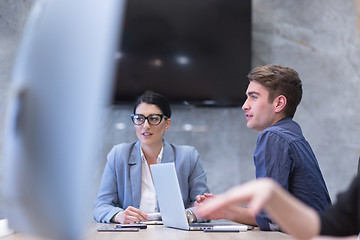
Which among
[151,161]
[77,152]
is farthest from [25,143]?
[151,161]

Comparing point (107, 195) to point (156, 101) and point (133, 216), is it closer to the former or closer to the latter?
point (133, 216)

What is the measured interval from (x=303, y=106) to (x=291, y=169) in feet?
7.09

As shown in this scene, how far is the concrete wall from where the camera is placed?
367 centimetres

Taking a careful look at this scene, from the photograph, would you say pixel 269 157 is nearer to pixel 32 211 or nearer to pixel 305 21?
pixel 32 211

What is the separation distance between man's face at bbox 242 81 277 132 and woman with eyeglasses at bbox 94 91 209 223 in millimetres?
767

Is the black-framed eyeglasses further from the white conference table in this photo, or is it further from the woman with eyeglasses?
the white conference table

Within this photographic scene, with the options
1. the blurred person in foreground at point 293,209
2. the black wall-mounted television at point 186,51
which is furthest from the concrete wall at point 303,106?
the blurred person in foreground at point 293,209

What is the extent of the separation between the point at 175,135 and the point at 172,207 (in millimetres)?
1944

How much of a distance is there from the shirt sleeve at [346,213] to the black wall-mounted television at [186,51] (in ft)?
8.85

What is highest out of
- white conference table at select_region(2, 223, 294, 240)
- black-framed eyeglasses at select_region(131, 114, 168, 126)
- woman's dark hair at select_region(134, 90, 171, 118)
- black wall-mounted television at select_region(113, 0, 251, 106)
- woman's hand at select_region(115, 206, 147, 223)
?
black wall-mounted television at select_region(113, 0, 251, 106)

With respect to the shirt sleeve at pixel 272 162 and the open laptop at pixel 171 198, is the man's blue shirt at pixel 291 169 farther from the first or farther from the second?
the open laptop at pixel 171 198

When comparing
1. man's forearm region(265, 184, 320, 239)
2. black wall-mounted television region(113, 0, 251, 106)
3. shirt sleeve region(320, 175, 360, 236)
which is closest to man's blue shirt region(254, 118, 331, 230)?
shirt sleeve region(320, 175, 360, 236)

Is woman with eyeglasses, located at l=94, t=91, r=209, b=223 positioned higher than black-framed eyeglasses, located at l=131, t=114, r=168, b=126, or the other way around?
black-framed eyeglasses, located at l=131, t=114, r=168, b=126

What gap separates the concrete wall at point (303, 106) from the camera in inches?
144
